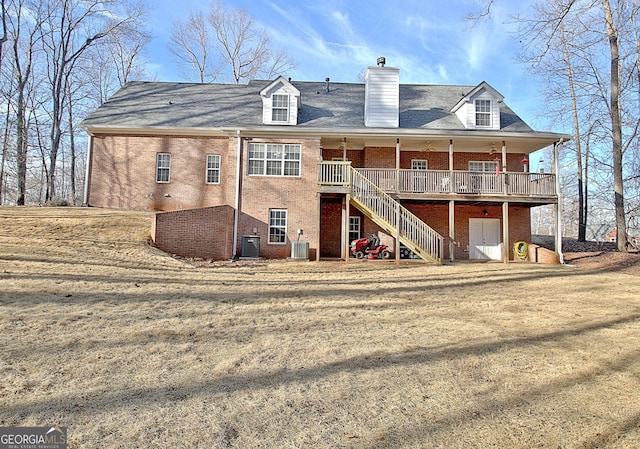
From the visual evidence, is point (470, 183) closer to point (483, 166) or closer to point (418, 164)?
point (483, 166)

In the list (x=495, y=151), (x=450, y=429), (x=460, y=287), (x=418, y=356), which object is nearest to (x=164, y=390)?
(x=450, y=429)

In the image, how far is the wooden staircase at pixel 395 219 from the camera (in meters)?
14.0

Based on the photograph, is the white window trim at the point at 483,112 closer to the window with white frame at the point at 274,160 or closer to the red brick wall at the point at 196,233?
the window with white frame at the point at 274,160

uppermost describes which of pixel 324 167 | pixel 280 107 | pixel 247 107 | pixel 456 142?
pixel 247 107

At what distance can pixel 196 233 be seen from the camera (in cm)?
1333

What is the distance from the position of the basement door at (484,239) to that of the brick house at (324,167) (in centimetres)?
5

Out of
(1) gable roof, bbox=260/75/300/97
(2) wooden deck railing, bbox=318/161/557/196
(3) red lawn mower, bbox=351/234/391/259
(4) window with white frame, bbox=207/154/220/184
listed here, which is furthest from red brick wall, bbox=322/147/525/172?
(4) window with white frame, bbox=207/154/220/184

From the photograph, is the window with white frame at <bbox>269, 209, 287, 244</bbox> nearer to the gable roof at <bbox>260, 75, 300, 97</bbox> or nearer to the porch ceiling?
the porch ceiling

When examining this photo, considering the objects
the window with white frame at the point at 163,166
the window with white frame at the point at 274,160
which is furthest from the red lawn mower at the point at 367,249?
the window with white frame at the point at 163,166

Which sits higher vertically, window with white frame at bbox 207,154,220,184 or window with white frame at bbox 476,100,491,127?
window with white frame at bbox 476,100,491,127

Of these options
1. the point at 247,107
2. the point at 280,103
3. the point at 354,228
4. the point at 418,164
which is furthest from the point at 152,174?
the point at 418,164

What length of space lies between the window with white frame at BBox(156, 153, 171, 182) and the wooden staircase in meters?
8.71

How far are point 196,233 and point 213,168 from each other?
5.05m

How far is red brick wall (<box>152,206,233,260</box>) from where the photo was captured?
1255 centimetres
